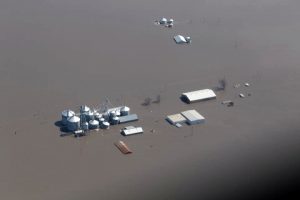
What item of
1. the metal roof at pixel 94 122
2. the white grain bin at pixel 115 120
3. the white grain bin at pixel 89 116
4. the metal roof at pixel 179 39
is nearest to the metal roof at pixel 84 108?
the white grain bin at pixel 89 116

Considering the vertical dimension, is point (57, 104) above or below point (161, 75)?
below

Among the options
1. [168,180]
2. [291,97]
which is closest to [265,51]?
[291,97]

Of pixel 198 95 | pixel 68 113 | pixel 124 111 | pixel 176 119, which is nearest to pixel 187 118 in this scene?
pixel 176 119

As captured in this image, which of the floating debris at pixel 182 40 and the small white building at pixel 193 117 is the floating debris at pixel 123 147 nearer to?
the small white building at pixel 193 117

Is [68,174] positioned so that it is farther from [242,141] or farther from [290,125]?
[290,125]

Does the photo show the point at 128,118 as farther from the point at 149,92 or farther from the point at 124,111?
the point at 149,92
